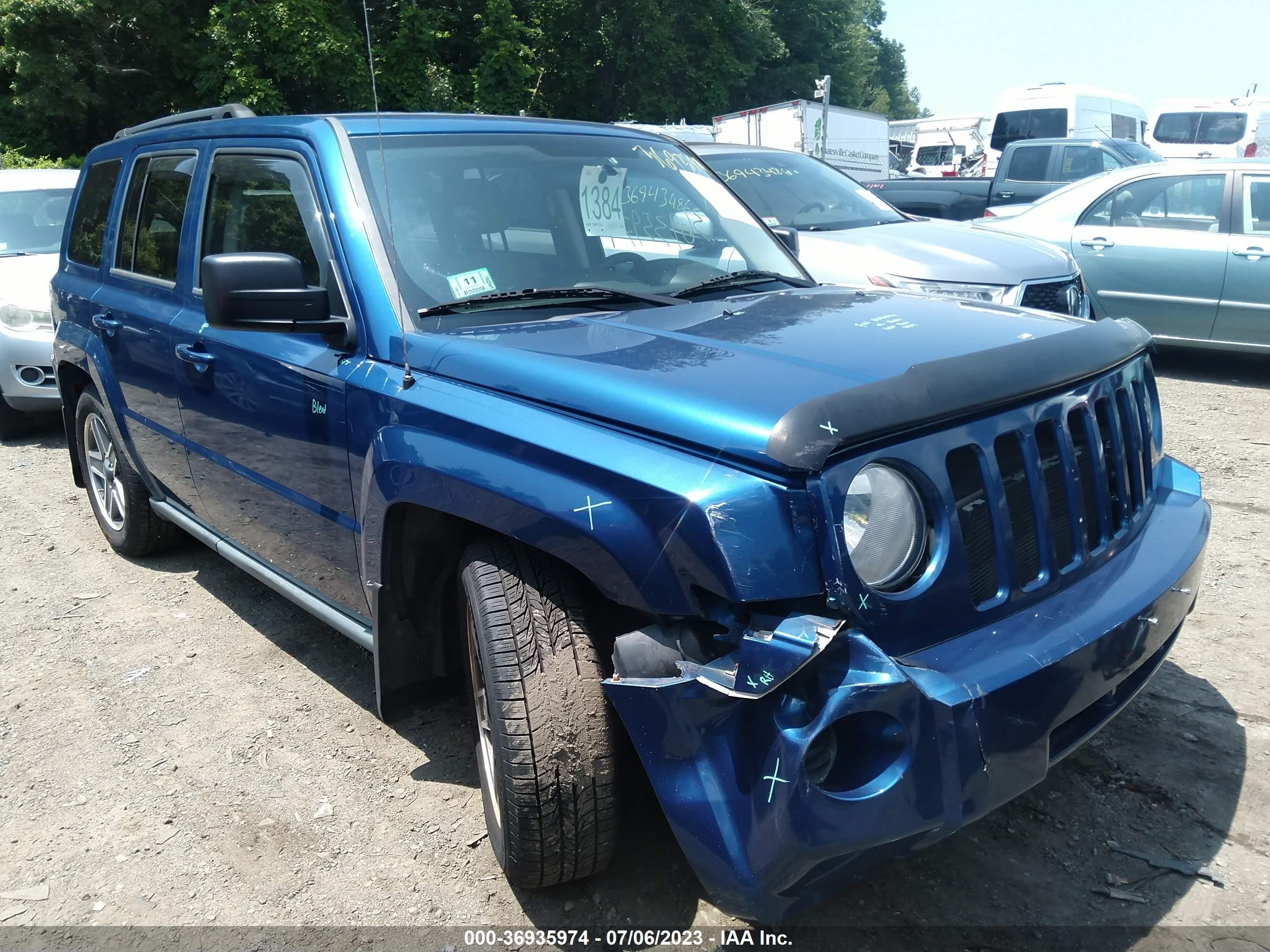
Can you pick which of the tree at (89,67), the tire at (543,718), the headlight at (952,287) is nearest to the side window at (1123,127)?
the headlight at (952,287)

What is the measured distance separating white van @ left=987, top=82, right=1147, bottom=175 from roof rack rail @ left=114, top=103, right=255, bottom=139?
1804cm

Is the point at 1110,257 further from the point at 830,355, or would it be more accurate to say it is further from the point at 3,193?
the point at 3,193

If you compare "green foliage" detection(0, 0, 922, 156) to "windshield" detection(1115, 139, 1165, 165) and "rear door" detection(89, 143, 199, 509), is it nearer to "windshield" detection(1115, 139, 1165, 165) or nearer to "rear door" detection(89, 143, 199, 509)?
"windshield" detection(1115, 139, 1165, 165)

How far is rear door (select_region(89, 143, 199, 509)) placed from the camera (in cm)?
376

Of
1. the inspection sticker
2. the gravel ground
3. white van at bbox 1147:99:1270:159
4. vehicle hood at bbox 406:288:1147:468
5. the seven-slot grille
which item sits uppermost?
white van at bbox 1147:99:1270:159

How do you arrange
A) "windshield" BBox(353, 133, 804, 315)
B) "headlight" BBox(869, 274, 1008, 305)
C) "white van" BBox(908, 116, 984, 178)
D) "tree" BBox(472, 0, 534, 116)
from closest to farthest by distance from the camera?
"windshield" BBox(353, 133, 804, 315) < "headlight" BBox(869, 274, 1008, 305) < "tree" BBox(472, 0, 534, 116) < "white van" BBox(908, 116, 984, 178)

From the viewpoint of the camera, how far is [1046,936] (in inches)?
89.8

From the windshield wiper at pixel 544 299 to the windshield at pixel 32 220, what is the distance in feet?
21.5

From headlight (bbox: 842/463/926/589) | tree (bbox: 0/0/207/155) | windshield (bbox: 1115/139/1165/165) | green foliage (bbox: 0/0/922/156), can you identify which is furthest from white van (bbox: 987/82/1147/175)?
headlight (bbox: 842/463/926/589)

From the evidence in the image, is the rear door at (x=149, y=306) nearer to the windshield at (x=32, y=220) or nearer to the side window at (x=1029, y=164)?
the windshield at (x=32, y=220)

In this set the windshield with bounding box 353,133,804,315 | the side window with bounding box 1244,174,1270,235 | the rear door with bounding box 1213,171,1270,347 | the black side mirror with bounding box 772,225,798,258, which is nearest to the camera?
the windshield with bounding box 353,133,804,315

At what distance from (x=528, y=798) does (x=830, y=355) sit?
119 cm

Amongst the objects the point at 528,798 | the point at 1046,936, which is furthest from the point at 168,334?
the point at 1046,936

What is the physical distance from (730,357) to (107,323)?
3102 millimetres
